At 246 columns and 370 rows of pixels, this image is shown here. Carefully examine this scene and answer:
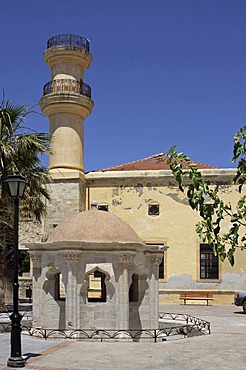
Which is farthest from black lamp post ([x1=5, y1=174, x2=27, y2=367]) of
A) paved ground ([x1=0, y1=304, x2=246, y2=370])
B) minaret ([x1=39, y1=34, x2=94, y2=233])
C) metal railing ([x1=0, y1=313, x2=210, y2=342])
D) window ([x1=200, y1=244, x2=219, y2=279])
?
window ([x1=200, y1=244, x2=219, y2=279])

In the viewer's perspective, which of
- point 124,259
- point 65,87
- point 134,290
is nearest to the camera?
point 124,259

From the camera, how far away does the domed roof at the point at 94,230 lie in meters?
14.3

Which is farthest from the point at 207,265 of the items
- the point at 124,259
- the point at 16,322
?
the point at 16,322

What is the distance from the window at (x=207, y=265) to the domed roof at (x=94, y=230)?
43.5 feet

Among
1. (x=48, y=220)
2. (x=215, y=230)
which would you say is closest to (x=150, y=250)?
(x=215, y=230)

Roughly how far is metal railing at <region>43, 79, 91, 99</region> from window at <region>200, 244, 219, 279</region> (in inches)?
385

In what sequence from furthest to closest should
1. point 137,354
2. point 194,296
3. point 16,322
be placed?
point 194,296, point 137,354, point 16,322

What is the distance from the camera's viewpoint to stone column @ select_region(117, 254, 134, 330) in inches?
549

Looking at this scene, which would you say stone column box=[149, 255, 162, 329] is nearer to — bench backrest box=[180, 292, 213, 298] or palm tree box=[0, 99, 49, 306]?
palm tree box=[0, 99, 49, 306]

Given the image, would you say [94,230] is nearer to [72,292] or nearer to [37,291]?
[72,292]

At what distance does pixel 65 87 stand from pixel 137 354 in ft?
58.6

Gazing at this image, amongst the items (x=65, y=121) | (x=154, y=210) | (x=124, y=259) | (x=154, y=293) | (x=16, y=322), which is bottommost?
(x=154, y=293)

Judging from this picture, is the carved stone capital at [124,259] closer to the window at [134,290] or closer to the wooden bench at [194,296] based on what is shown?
the window at [134,290]

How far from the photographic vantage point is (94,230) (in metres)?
14.4
